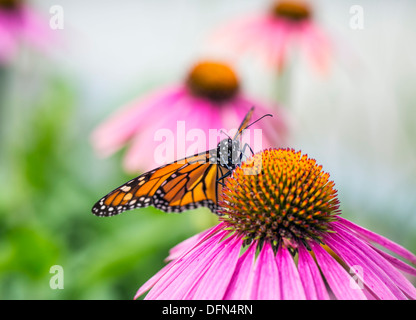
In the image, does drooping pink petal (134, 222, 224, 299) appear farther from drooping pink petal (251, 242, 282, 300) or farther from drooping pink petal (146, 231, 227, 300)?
drooping pink petal (251, 242, 282, 300)

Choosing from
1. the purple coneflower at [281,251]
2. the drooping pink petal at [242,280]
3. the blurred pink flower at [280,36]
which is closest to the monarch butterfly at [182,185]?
the purple coneflower at [281,251]

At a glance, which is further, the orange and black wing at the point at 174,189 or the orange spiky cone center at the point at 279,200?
the orange and black wing at the point at 174,189

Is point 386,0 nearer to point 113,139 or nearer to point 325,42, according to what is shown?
point 325,42

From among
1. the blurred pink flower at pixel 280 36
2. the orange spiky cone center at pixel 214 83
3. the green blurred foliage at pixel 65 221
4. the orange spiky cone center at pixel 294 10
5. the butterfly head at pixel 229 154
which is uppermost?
the orange spiky cone center at pixel 294 10


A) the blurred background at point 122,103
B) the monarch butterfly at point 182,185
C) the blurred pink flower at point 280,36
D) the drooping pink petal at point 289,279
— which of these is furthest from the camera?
the blurred pink flower at point 280,36

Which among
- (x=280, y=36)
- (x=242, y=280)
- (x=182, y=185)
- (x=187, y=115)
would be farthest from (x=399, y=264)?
(x=280, y=36)

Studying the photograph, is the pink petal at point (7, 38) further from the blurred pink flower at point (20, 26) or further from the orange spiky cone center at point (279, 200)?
the orange spiky cone center at point (279, 200)

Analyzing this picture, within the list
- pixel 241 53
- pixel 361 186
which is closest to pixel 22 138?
pixel 241 53
